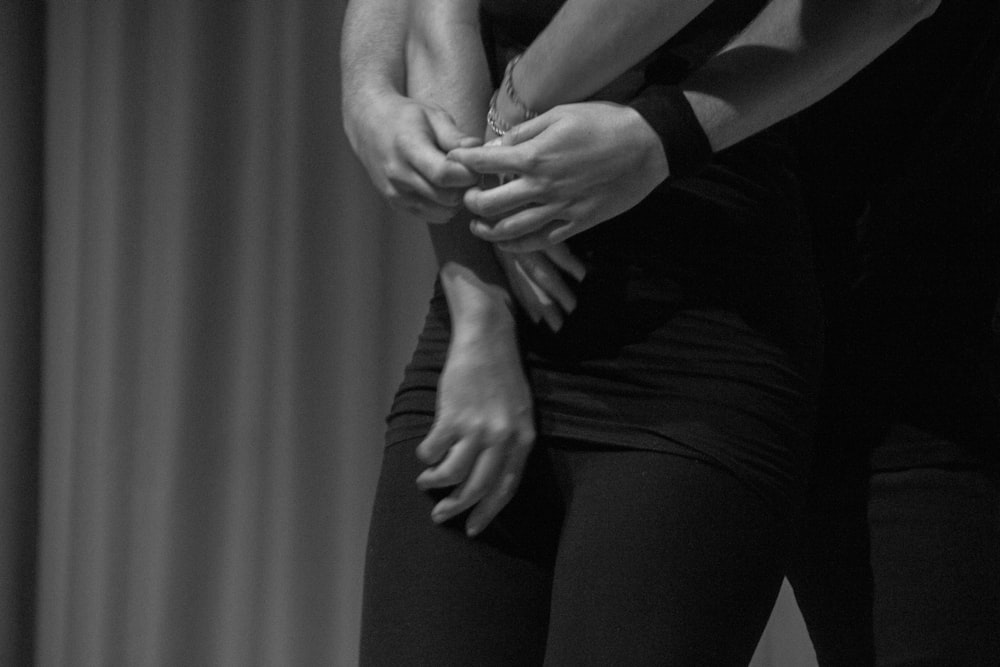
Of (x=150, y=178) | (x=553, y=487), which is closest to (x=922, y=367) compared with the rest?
(x=553, y=487)

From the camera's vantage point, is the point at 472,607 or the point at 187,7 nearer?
the point at 472,607

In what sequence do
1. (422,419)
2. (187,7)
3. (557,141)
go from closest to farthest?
(557,141) → (422,419) → (187,7)

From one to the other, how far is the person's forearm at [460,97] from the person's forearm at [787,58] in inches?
6.4

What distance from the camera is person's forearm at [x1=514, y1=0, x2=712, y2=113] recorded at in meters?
0.61

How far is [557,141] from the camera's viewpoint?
597 millimetres

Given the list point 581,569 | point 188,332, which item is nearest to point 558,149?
point 581,569

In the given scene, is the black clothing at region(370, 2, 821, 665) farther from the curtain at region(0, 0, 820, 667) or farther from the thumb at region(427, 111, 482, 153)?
→ the curtain at region(0, 0, 820, 667)

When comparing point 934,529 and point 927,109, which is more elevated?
point 927,109

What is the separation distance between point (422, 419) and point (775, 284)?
23 centimetres

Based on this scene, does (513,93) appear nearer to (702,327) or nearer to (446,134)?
(446,134)

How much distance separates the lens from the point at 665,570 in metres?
0.61

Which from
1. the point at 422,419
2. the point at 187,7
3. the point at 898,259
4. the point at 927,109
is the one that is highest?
the point at 187,7

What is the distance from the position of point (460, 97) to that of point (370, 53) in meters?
0.09

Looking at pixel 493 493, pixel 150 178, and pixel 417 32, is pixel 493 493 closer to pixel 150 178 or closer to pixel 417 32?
pixel 417 32
